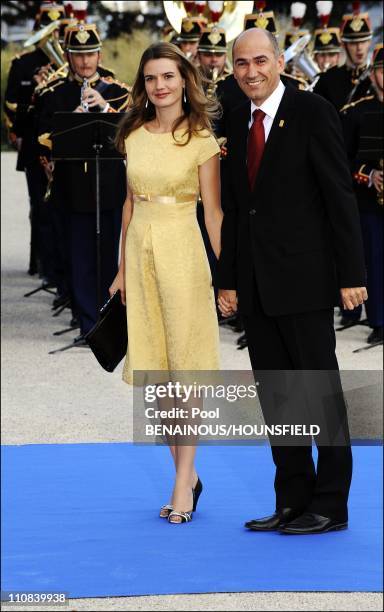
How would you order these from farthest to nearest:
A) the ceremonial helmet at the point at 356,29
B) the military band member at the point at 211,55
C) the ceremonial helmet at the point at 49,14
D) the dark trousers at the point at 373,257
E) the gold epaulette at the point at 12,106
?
the gold epaulette at the point at 12,106 < the ceremonial helmet at the point at 49,14 < the ceremonial helmet at the point at 356,29 < the military band member at the point at 211,55 < the dark trousers at the point at 373,257

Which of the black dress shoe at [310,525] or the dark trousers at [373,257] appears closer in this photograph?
the black dress shoe at [310,525]

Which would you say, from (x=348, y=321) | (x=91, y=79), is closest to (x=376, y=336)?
(x=348, y=321)

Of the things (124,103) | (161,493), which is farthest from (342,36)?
(161,493)

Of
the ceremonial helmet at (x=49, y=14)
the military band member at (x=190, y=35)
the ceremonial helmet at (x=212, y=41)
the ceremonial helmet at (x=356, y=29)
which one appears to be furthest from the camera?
the ceremonial helmet at (x=49, y=14)

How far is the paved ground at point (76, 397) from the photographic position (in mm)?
5031

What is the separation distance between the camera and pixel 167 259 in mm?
5863

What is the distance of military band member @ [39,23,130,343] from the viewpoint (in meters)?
10.4

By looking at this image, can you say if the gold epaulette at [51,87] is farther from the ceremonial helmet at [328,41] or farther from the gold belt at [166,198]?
the gold belt at [166,198]

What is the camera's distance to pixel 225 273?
566 centimetres

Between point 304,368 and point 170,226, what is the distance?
0.80m

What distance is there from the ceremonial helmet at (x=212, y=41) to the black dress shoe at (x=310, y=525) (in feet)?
21.7

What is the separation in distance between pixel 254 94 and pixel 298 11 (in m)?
9.86

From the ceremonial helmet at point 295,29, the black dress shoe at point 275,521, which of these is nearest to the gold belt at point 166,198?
the black dress shoe at point 275,521

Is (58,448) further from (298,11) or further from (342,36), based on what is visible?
(298,11)
